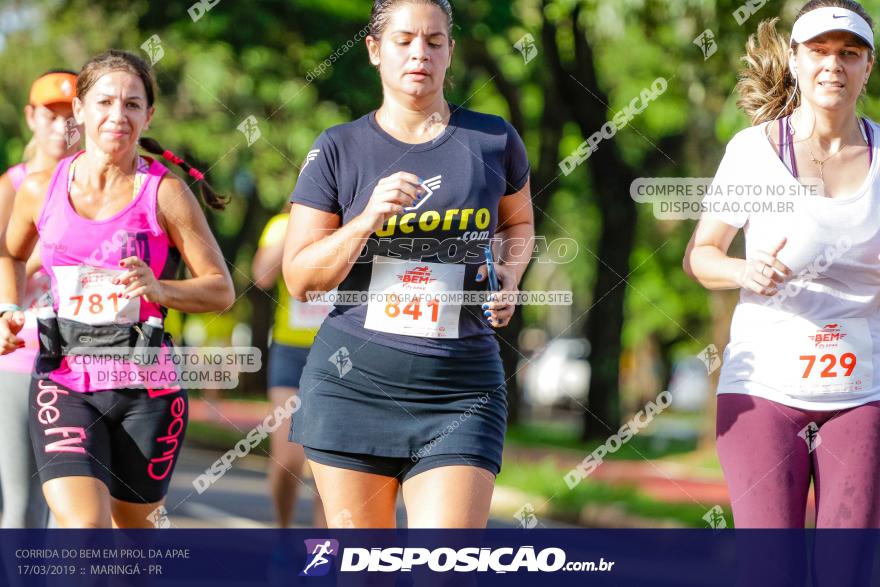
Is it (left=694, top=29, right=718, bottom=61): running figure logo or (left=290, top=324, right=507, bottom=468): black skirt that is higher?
(left=694, top=29, right=718, bottom=61): running figure logo

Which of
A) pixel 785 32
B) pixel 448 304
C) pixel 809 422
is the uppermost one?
pixel 785 32

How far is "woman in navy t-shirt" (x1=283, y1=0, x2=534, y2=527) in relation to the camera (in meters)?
3.84

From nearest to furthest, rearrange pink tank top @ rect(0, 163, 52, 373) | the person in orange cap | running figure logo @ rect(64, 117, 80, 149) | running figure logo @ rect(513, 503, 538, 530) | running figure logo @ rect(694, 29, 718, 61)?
the person in orange cap → pink tank top @ rect(0, 163, 52, 373) → running figure logo @ rect(64, 117, 80, 149) → running figure logo @ rect(513, 503, 538, 530) → running figure logo @ rect(694, 29, 718, 61)

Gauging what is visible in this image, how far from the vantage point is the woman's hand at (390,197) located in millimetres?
3658

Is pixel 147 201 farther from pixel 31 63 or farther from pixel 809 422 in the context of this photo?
pixel 31 63

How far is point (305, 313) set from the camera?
7.41 metres

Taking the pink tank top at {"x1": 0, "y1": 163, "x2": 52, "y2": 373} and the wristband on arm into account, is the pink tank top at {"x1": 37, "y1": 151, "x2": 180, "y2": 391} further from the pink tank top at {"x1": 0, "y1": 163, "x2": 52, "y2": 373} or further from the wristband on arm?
the pink tank top at {"x1": 0, "y1": 163, "x2": 52, "y2": 373}

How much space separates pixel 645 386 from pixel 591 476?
27380 mm

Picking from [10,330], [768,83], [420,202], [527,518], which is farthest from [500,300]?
[527,518]

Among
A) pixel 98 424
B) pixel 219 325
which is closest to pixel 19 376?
pixel 98 424

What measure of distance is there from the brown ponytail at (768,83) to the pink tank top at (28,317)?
252 cm

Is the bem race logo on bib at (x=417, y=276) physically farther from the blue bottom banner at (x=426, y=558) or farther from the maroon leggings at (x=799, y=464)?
the maroon leggings at (x=799, y=464)

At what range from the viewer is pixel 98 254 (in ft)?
14.7

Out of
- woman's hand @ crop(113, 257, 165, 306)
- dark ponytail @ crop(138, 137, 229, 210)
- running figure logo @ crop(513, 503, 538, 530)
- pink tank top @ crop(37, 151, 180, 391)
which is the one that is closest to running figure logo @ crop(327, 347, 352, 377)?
woman's hand @ crop(113, 257, 165, 306)
